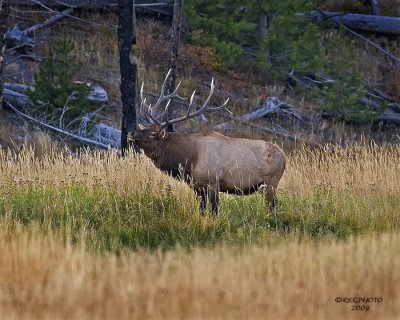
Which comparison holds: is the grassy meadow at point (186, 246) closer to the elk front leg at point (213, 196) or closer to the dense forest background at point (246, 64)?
the elk front leg at point (213, 196)

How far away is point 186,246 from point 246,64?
1570cm

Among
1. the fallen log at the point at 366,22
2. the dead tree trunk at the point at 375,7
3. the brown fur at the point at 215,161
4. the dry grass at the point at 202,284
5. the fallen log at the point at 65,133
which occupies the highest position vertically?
the dry grass at the point at 202,284

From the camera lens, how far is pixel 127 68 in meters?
17.4

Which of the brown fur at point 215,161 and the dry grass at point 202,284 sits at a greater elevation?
the dry grass at point 202,284

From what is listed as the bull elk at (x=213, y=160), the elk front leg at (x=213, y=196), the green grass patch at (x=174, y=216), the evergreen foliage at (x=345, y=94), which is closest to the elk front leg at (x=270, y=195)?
the bull elk at (x=213, y=160)

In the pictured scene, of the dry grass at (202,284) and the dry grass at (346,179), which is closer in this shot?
the dry grass at (202,284)

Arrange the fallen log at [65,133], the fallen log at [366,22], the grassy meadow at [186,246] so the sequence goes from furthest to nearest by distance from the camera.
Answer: the fallen log at [366,22]
the fallen log at [65,133]
the grassy meadow at [186,246]

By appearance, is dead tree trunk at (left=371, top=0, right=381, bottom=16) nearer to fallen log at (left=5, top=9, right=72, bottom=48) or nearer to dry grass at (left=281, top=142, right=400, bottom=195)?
fallen log at (left=5, top=9, right=72, bottom=48)

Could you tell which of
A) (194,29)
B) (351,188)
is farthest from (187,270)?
(194,29)

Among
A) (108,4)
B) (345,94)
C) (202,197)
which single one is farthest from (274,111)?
(202,197)

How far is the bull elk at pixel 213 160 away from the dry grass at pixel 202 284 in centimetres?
321

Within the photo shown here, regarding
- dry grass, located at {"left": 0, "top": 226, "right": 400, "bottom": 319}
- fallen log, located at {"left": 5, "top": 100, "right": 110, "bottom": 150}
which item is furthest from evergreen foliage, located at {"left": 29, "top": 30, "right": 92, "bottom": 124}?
dry grass, located at {"left": 0, "top": 226, "right": 400, "bottom": 319}

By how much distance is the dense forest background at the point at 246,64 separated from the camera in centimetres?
2269

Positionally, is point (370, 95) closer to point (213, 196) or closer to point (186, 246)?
point (213, 196)
